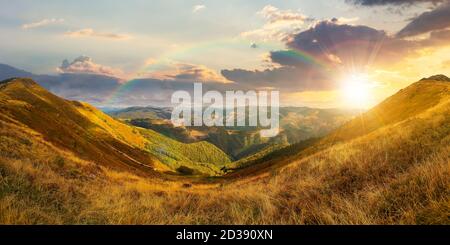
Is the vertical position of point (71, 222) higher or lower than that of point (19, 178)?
lower

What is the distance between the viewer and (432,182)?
6762 millimetres

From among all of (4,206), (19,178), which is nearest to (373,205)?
(4,206)

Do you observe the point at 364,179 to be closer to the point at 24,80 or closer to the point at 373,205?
the point at 373,205
